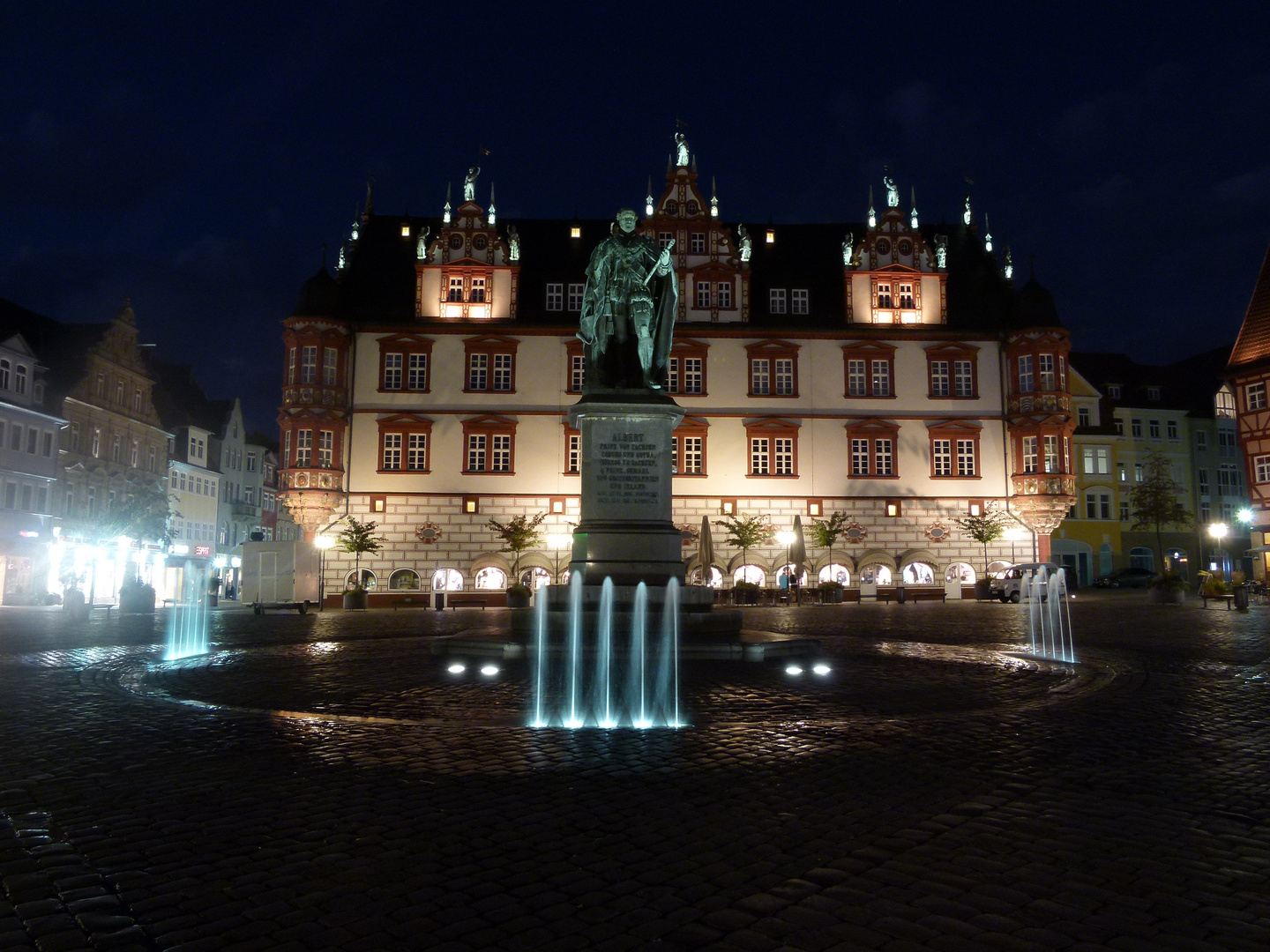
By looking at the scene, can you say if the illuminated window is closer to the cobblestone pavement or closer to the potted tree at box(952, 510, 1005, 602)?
the potted tree at box(952, 510, 1005, 602)

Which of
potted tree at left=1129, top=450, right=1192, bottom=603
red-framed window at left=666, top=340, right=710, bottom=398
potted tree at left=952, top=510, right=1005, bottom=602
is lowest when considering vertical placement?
potted tree at left=952, top=510, right=1005, bottom=602

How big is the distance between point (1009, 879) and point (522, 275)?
43.8m

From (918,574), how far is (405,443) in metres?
23.3

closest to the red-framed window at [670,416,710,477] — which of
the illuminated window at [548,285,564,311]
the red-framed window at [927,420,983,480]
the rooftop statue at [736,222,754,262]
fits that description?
the rooftop statue at [736,222,754,262]

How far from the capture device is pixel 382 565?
140 ft

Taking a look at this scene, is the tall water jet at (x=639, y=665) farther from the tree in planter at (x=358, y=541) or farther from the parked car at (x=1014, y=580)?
the tree in planter at (x=358, y=541)

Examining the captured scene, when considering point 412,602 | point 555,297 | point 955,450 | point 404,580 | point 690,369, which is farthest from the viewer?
point 555,297

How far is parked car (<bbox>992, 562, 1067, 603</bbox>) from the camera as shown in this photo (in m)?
39.4

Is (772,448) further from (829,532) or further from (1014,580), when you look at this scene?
(1014,580)

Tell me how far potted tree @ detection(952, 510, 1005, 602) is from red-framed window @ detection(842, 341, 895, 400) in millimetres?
6454

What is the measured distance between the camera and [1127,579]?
55.0 meters

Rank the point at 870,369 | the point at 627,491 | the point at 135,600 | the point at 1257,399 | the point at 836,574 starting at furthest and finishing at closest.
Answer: the point at 1257,399, the point at 870,369, the point at 836,574, the point at 135,600, the point at 627,491

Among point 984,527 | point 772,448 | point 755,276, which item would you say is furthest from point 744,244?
point 984,527

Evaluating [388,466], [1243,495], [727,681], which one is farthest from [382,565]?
[1243,495]
